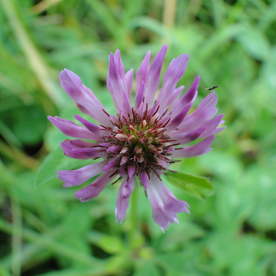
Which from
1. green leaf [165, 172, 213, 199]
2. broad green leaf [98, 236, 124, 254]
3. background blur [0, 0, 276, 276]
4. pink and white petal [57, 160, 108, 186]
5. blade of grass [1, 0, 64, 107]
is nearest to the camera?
pink and white petal [57, 160, 108, 186]

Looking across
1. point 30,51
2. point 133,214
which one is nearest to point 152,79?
point 133,214

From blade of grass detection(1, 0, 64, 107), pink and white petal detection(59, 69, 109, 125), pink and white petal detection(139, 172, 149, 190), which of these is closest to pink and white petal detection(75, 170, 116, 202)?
→ pink and white petal detection(139, 172, 149, 190)

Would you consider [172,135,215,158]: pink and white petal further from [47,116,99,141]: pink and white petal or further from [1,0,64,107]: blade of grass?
[1,0,64,107]: blade of grass

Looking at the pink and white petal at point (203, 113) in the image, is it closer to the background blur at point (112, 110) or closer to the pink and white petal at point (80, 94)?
the pink and white petal at point (80, 94)

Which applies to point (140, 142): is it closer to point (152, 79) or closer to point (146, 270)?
point (152, 79)

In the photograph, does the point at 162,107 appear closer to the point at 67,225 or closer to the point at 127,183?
the point at 127,183

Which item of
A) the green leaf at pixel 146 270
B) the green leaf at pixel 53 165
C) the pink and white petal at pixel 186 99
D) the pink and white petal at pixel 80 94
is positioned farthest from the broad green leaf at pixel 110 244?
the pink and white petal at pixel 186 99
